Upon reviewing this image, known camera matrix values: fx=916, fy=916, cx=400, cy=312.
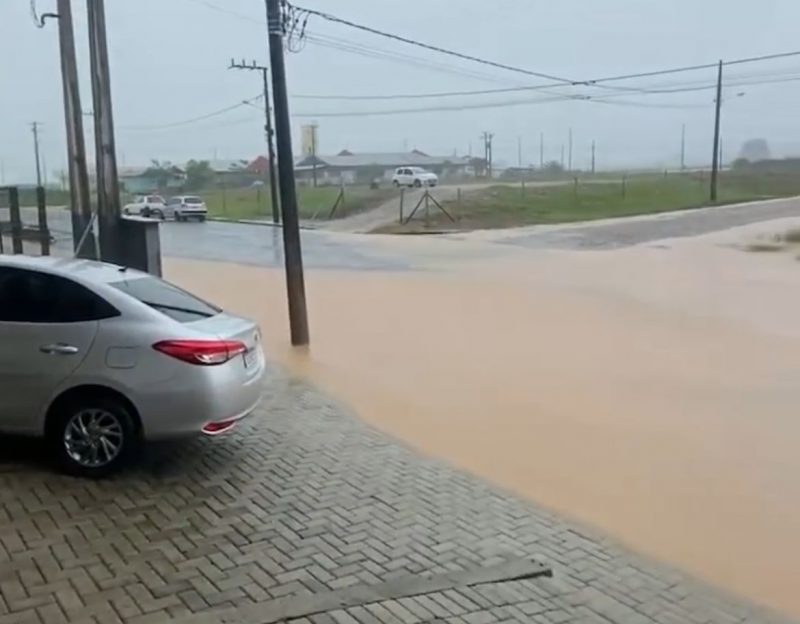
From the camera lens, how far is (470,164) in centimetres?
9700

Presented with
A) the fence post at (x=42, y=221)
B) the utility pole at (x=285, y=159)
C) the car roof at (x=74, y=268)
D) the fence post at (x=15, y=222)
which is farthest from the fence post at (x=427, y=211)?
the car roof at (x=74, y=268)

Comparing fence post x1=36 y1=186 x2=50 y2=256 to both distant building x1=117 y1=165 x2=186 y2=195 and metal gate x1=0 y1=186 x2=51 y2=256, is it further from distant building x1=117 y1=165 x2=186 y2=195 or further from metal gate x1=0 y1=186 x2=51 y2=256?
distant building x1=117 y1=165 x2=186 y2=195

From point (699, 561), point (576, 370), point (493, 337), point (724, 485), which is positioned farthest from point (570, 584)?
point (493, 337)

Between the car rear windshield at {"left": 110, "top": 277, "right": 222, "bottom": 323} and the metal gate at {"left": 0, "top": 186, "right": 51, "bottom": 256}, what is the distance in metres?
10.6

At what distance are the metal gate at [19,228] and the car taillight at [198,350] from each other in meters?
11.5

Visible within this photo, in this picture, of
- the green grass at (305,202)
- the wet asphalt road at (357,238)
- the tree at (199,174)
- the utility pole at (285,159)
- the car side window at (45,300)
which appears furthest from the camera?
the tree at (199,174)

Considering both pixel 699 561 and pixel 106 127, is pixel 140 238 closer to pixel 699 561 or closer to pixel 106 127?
pixel 106 127

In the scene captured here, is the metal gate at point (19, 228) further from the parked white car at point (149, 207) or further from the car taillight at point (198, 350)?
the parked white car at point (149, 207)

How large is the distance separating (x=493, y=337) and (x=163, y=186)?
207 ft

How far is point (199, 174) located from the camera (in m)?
82.6

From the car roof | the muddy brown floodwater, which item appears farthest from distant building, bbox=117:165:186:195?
the car roof

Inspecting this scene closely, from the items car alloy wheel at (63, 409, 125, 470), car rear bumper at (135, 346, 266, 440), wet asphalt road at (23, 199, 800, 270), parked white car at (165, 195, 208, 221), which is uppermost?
car rear bumper at (135, 346, 266, 440)

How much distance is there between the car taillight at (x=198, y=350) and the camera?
5973 millimetres

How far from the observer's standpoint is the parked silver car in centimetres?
598
